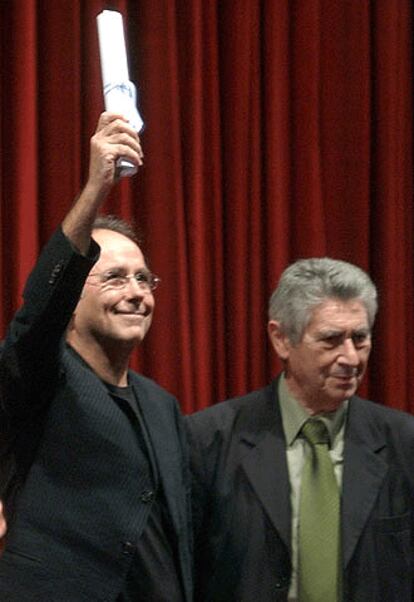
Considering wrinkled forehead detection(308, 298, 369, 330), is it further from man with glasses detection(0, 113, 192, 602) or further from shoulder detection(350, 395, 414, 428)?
man with glasses detection(0, 113, 192, 602)

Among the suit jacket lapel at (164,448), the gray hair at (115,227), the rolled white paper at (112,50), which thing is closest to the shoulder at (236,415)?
the suit jacket lapel at (164,448)

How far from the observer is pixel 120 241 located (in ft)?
6.70

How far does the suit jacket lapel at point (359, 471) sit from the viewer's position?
6.75 feet

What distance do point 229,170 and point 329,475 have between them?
0.99 meters

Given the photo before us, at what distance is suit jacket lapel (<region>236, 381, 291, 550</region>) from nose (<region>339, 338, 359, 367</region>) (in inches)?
6.5

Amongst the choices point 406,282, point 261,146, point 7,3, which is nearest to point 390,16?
point 261,146

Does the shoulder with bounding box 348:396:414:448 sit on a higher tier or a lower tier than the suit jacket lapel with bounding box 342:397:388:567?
higher

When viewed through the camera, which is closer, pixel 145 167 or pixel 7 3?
pixel 7 3

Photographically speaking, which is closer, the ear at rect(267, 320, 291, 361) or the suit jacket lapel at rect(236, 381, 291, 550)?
the suit jacket lapel at rect(236, 381, 291, 550)

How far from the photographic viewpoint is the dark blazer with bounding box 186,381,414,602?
6.74ft

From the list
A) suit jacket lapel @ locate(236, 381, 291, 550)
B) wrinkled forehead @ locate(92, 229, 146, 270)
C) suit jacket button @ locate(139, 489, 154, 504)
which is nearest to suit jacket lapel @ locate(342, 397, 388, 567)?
suit jacket lapel @ locate(236, 381, 291, 550)

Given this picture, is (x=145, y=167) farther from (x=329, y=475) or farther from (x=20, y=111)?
(x=329, y=475)

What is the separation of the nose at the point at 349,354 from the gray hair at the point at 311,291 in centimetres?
8

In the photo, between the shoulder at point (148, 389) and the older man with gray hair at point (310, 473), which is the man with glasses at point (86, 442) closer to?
the shoulder at point (148, 389)
